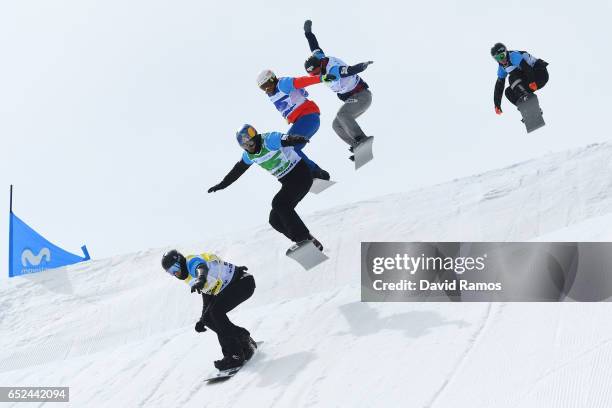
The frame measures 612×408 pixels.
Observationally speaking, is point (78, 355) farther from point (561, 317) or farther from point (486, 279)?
point (561, 317)

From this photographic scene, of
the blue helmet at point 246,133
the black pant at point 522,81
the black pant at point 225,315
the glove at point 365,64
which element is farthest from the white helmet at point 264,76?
the black pant at point 522,81

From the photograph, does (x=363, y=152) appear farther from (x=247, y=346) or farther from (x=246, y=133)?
(x=247, y=346)

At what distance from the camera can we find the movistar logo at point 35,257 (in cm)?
1645

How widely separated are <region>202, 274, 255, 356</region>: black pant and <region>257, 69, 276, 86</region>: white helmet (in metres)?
3.11

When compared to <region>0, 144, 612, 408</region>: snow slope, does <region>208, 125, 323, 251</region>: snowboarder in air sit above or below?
above

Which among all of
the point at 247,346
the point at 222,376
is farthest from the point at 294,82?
the point at 222,376

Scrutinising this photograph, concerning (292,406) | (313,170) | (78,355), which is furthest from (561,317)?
(78,355)

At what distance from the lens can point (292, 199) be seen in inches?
391

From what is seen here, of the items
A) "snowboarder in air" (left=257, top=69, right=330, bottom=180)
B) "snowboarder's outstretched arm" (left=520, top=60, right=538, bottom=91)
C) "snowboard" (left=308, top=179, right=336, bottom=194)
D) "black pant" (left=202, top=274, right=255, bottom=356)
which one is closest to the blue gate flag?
"snowboard" (left=308, top=179, right=336, bottom=194)

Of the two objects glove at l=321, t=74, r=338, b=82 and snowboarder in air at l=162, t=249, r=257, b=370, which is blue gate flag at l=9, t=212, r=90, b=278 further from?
snowboarder in air at l=162, t=249, r=257, b=370

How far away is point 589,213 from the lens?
487 inches

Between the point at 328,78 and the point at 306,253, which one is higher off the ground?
the point at 328,78

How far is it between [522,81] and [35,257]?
1005 centimetres

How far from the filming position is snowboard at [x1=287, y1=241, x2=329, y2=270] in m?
9.98
